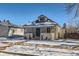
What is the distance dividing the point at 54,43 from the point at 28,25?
285 millimetres

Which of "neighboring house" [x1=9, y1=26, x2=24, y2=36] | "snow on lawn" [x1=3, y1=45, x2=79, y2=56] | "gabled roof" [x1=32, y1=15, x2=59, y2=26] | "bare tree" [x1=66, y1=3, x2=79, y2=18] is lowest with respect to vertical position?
"snow on lawn" [x1=3, y1=45, x2=79, y2=56]

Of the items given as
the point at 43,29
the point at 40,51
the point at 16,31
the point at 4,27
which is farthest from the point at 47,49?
the point at 4,27

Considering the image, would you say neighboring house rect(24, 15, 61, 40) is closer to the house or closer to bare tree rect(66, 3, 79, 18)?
the house

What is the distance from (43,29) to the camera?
6.43ft

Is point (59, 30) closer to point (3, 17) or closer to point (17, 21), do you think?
point (17, 21)

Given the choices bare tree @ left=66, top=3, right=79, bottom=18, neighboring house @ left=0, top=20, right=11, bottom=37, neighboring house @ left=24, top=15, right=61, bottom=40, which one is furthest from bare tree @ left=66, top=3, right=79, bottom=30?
neighboring house @ left=0, top=20, right=11, bottom=37

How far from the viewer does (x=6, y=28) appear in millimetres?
A: 1972

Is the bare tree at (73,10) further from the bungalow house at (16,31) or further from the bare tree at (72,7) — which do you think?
the bungalow house at (16,31)

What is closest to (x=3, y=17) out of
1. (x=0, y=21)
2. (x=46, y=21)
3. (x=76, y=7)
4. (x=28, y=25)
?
(x=0, y=21)

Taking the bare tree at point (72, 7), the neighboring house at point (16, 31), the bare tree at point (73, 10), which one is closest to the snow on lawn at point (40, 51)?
the neighboring house at point (16, 31)

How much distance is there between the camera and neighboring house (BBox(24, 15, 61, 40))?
1949 millimetres

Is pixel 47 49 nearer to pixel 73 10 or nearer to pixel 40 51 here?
pixel 40 51

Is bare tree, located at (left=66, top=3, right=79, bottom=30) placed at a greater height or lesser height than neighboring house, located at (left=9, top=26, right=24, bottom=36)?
greater

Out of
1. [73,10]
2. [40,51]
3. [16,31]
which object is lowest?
[40,51]
